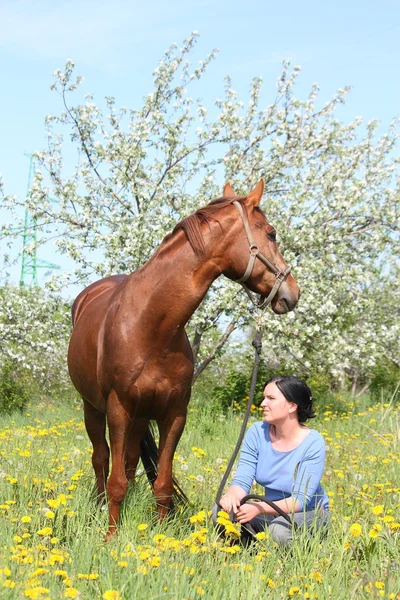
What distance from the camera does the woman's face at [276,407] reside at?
410 centimetres

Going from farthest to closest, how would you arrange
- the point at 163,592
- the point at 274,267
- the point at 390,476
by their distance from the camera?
the point at 390,476
the point at 274,267
the point at 163,592

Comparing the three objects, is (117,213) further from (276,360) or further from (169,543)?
(169,543)

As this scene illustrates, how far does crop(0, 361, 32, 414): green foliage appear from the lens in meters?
11.8

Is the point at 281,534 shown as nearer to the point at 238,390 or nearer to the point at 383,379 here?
the point at 238,390

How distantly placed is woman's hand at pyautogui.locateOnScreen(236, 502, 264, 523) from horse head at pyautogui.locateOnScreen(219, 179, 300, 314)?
3.54 ft

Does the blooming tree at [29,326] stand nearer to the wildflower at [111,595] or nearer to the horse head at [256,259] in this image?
the horse head at [256,259]

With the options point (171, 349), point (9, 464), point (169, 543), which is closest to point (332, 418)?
point (9, 464)

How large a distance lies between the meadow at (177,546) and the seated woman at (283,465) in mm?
150

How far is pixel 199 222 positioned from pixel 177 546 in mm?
A: 1783

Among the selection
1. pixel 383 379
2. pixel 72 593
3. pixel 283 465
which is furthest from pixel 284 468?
pixel 383 379

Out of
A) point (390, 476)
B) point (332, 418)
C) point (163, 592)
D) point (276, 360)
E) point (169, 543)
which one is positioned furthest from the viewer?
point (276, 360)

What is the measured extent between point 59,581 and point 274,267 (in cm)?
200

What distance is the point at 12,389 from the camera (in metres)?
12.0

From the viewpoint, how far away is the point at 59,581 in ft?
9.74
